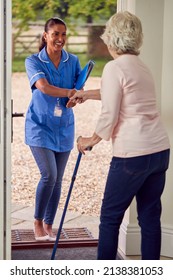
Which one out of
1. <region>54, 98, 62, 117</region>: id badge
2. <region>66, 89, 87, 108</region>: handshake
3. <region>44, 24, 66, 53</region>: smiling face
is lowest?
<region>54, 98, 62, 117</region>: id badge

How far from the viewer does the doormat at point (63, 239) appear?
4.54 m

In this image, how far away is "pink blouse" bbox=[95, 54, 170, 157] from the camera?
10.9ft

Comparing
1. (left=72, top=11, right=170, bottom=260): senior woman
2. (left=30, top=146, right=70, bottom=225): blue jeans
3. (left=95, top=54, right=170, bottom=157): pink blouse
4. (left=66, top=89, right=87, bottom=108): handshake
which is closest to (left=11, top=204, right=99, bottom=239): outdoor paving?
(left=30, top=146, right=70, bottom=225): blue jeans

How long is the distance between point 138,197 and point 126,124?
0.42m

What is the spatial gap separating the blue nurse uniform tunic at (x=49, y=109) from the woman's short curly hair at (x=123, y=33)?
1089 mm

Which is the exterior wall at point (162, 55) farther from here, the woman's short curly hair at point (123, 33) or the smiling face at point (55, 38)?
the woman's short curly hair at point (123, 33)

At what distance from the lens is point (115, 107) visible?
3305 mm

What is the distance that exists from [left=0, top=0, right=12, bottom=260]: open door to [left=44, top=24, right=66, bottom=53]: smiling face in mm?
1057

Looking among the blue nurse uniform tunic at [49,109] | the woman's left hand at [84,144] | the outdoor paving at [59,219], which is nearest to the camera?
the woman's left hand at [84,144]

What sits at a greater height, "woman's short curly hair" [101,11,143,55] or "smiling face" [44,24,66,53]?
"woman's short curly hair" [101,11,143,55]

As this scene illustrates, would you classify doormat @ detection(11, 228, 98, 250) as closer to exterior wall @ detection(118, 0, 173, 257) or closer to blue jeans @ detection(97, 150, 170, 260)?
exterior wall @ detection(118, 0, 173, 257)

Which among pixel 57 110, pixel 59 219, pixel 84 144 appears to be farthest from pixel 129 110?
pixel 59 219

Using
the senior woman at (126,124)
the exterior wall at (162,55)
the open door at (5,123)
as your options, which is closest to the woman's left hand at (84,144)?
the senior woman at (126,124)
